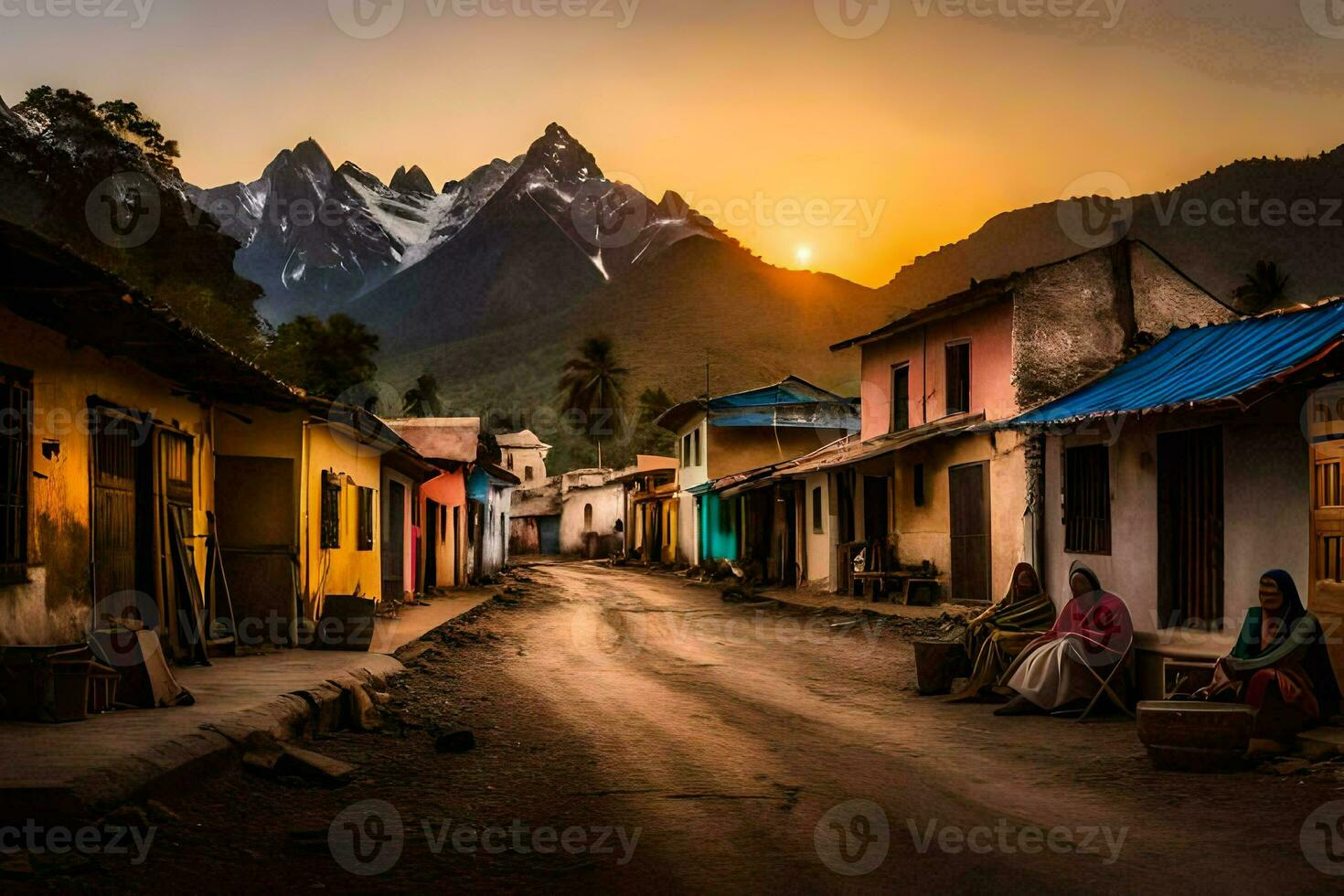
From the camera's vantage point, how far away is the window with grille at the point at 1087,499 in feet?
42.9

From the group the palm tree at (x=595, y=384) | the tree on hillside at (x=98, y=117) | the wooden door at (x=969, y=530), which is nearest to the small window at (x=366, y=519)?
the wooden door at (x=969, y=530)

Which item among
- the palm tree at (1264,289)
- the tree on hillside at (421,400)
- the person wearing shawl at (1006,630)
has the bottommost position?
the person wearing shawl at (1006,630)

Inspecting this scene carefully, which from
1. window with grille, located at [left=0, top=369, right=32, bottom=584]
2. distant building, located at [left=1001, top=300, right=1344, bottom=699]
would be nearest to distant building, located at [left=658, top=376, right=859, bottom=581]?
distant building, located at [left=1001, top=300, right=1344, bottom=699]

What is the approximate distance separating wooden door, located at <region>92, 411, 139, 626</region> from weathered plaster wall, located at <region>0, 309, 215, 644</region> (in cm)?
19

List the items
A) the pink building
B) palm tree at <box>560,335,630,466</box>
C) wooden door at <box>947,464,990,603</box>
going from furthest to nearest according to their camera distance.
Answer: palm tree at <box>560,335,630,466</box> → wooden door at <box>947,464,990,603</box> → the pink building

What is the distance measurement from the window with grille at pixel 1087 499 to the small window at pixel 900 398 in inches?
398

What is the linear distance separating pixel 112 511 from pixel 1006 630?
29.4 ft

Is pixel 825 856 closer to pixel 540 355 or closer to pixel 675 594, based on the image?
pixel 675 594

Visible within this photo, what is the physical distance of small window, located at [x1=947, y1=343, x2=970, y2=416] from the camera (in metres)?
21.7

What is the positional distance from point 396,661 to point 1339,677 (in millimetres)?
9497

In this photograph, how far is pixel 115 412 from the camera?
986cm

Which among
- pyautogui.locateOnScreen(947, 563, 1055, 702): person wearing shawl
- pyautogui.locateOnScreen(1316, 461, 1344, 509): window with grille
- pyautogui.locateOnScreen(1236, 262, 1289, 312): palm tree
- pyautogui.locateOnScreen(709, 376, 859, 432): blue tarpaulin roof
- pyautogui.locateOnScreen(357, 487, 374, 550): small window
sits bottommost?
pyautogui.locateOnScreen(947, 563, 1055, 702): person wearing shawl

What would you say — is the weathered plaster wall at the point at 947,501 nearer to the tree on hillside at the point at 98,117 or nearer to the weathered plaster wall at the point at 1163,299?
the weathered plaster wall at the point at 1163,299

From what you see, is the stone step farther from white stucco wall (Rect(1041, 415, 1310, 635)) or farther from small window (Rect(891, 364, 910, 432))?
small window (Rect(891, 364, 910, 432))
